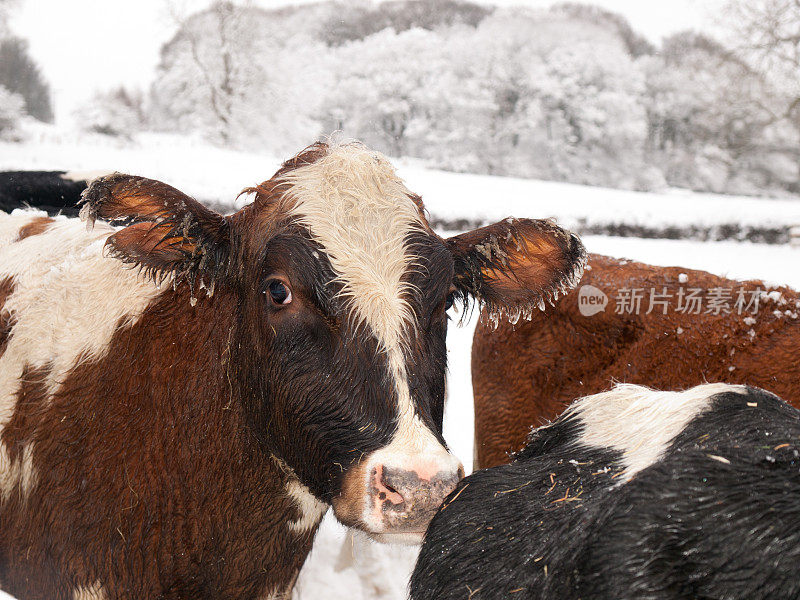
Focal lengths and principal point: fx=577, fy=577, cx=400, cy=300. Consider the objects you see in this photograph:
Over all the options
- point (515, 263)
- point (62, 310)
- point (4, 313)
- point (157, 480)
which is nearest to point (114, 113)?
point (4, 313)

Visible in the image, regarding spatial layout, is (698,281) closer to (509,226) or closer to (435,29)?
(509,226)

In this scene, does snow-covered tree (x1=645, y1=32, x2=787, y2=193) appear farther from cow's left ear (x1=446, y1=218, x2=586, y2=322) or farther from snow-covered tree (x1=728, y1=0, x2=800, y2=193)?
cow's left ear (x1=446, y1=218, x2=586, y2=322)

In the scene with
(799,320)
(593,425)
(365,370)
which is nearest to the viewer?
(593,425)

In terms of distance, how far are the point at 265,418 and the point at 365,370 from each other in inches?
19.8

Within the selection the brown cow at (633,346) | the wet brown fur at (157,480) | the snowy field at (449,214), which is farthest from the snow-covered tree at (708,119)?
the wet brown fur at (157,480)

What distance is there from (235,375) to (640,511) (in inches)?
62.3

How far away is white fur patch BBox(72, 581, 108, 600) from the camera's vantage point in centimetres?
217

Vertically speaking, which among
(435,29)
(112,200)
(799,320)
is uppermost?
(435,29)

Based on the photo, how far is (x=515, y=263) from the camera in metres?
2.46

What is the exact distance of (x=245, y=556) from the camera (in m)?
2.24

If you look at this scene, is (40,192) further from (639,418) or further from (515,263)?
(639,418)

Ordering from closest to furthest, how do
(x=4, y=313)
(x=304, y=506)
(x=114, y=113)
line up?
1. (x=304, y=506)
2. (x=4, y=313)
3. (x=114, y=113)

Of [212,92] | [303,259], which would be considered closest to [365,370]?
[303,259]

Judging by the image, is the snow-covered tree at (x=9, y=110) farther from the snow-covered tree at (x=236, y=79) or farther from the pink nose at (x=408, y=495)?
the snow-covered tree at (x=236, y=79)
